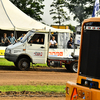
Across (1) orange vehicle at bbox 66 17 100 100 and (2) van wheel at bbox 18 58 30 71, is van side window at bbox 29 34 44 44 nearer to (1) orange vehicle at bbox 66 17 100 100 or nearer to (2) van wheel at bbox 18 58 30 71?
(2) van wheel at bbox 18 58 30 71

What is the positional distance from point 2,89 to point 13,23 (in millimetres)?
15013

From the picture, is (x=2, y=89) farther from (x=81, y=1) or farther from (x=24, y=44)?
(x=81, y=1)

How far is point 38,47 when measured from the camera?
15344 mm

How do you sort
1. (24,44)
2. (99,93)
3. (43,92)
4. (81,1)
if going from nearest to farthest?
(99,93) → (43,92) → (24,44) → (81,1)

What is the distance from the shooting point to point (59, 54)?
1569 centimetres

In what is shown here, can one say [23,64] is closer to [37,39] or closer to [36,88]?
[37,39]

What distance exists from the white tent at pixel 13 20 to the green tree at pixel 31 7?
2702 cm

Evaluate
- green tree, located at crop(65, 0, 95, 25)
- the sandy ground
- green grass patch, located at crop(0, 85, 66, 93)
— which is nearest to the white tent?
the sandy ground

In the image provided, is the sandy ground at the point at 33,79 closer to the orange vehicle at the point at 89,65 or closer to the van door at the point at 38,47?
the van door at the point at 38,47

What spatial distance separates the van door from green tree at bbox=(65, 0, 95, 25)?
3415 cm

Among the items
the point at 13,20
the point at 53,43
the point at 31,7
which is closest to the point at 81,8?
the point at 31,7

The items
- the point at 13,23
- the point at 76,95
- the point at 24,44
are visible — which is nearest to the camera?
the point at 76,95

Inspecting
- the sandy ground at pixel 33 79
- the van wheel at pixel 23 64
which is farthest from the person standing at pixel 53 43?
the sandy ground at pixel 33 79

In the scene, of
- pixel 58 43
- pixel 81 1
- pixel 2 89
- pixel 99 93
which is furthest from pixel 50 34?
pixel 81 1
